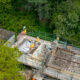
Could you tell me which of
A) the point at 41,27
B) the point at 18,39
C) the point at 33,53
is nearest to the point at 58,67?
the point at 33,53

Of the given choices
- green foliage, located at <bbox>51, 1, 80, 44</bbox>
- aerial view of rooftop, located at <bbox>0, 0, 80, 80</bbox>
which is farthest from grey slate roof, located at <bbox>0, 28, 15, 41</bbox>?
green foliage, located at <bbox>51, 1, 80, 44</bbox>

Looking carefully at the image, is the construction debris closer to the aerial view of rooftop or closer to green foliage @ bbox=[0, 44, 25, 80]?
the aerial view of rooftop

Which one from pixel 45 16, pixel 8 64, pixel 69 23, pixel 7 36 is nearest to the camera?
pixel 8 64

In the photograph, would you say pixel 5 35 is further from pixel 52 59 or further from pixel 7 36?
pixel 52 59

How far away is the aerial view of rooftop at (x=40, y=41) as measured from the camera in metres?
16.9

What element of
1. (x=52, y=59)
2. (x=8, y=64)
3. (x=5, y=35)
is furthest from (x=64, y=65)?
(x=5, y=35)

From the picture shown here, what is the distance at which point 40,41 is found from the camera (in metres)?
25.5

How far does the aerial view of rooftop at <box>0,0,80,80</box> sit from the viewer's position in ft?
55.4

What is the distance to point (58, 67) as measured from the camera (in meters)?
20.3

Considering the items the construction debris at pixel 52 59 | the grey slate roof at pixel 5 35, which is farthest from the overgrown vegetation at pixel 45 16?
the construction debris at pixel 52 59

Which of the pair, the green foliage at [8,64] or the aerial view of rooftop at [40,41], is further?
the aerial view of rooftop at [40,41]

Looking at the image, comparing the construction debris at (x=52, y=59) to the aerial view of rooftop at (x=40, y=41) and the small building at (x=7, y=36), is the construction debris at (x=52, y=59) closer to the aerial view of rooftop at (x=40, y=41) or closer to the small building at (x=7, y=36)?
the aerial view of rooftop at (x=40, y=41)

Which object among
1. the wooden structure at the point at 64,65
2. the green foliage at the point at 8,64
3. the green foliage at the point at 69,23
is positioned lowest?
the wooden structure at the point at 64,65

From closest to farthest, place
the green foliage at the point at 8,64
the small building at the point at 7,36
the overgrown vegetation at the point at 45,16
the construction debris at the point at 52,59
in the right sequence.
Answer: the green foliage at the point at 8,64 < the construction debris at the point at 52,59 < the small building at the point at 7,36 < the overgrown vegetation at the point at 45,16
